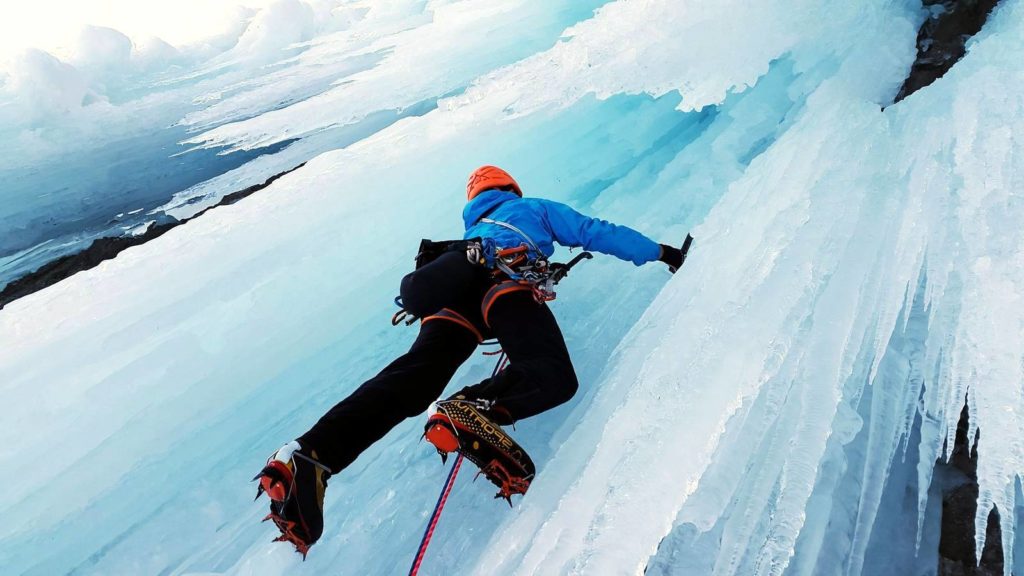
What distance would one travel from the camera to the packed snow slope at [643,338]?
4.62 feet

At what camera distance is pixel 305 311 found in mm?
3107

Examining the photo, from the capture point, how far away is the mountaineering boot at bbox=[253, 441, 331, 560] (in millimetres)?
1481

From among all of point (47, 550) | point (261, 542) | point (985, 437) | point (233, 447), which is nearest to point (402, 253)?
point (233, 447)

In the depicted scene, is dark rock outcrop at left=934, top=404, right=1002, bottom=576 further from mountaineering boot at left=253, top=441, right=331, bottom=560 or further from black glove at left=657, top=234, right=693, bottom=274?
mountaineering boot at left=253, top=441, right=331, bottom=560

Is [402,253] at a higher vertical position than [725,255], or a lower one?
lower

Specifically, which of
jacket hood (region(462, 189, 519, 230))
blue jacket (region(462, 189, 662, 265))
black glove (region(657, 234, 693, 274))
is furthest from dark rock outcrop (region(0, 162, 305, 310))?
black glove (region(657, 234, 693, 274))

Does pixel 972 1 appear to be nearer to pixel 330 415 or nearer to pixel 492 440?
pixel 492 440

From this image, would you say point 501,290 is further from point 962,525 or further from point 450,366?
point 962,525

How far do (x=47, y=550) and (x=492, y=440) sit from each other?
6.06ft

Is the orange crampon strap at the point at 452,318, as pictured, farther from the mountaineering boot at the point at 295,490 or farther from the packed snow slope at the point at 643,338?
the mountaineering boot at the point at 295,490

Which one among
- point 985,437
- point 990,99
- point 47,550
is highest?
point 990,99

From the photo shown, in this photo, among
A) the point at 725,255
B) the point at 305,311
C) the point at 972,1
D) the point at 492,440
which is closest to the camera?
the point at 492,440

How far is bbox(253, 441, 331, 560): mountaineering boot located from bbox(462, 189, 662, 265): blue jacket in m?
1.13

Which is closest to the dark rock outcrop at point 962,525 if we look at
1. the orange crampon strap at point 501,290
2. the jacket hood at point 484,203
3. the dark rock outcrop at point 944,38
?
the orange crampon strap at point 501,290
